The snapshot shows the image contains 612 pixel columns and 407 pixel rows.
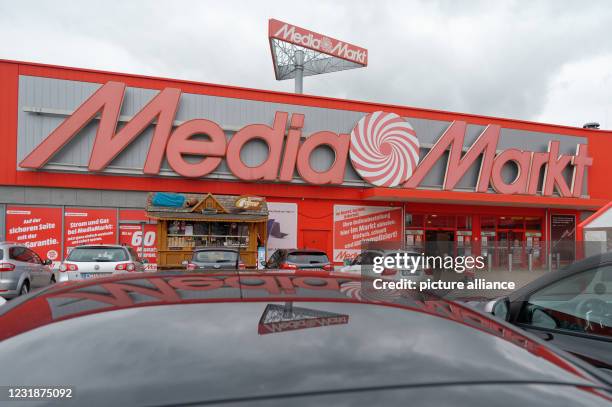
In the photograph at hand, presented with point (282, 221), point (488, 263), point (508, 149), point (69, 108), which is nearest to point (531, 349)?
point (488, 263)

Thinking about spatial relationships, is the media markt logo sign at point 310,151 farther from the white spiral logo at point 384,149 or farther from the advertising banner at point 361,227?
the advertising banner at point 361,227

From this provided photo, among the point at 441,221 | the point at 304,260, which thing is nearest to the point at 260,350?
the point at 304,260

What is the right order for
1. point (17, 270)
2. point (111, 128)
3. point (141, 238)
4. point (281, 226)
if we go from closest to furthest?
1. point (17, 270)
2. point (111, 128)
3. point (141, 238)
4. point (281, 226)

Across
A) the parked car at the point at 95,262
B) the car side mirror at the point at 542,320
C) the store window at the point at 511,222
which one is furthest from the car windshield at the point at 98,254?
the store window at the point at 511,222

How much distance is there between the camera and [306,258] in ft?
45.1

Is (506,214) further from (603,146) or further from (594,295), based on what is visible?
(594,295)

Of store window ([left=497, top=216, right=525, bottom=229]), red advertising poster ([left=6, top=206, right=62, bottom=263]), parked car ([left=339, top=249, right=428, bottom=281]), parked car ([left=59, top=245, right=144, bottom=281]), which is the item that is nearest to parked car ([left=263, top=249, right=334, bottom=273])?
parked car ([left=339, top=249, right=428, bottom=281])

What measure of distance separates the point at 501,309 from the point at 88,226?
17730 millimetres

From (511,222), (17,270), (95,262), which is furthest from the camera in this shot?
(511,222)

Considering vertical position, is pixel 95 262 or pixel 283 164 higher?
pixel 283 164

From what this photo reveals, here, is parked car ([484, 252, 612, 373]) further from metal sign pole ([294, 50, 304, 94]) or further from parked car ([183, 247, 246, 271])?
metal sign pole ([294, 50, 304, 94])

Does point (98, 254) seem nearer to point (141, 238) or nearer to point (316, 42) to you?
point (141, 238)

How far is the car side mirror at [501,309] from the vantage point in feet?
11.3

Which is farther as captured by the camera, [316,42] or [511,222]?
[316,42]
